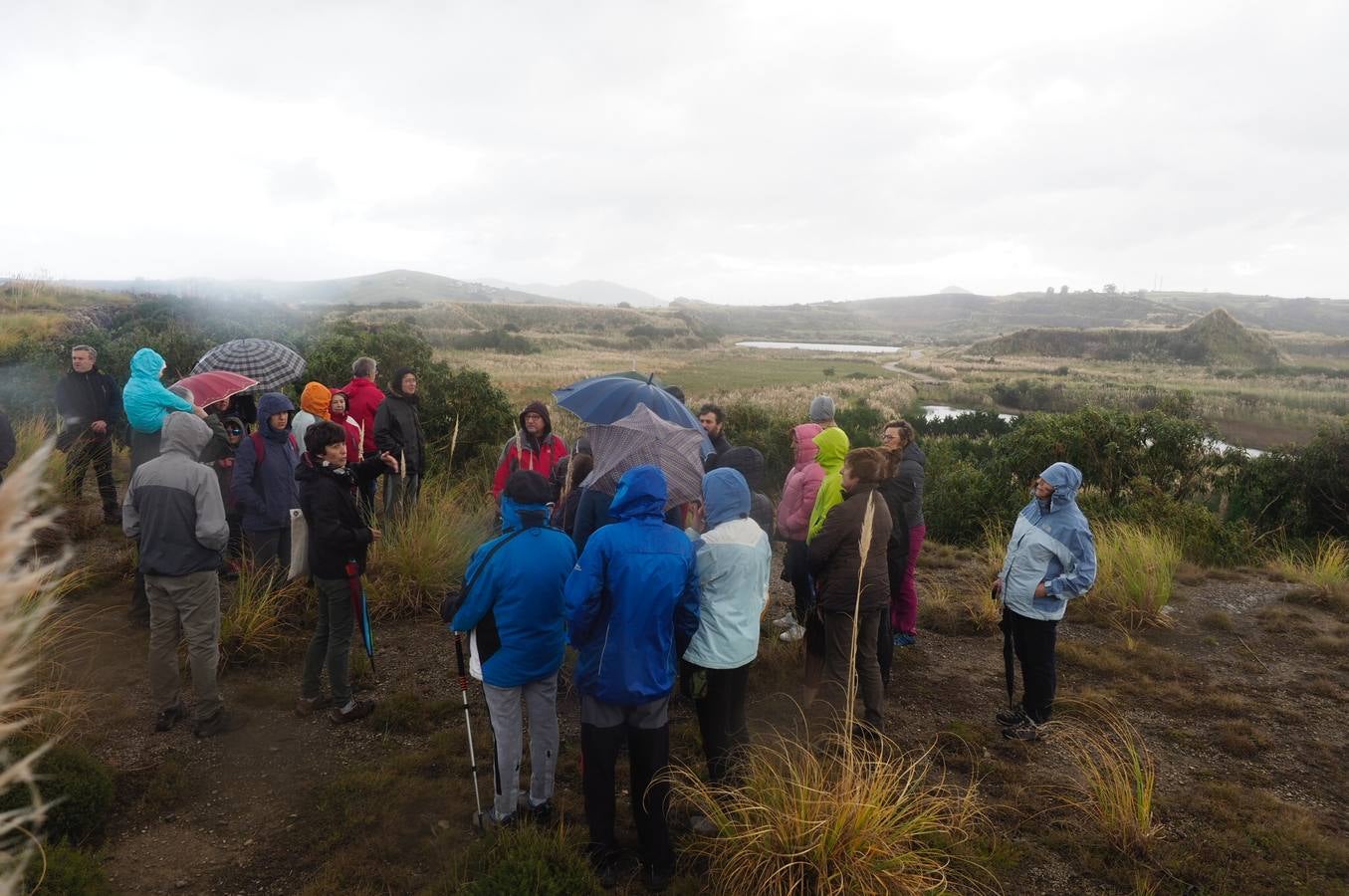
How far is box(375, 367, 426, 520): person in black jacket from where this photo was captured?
25.1 feet

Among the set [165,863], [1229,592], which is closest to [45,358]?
[165,863]

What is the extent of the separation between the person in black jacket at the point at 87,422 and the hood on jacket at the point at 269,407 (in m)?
3.22

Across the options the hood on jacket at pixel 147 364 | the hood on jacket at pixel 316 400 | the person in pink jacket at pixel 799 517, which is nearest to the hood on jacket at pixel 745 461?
the person in pink jacket at pixel 799 517

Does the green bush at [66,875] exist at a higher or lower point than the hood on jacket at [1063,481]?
A: lower

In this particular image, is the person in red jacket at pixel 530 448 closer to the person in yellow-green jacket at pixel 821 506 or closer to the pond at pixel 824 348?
the person in yellow-green jacket at pixel 821 506

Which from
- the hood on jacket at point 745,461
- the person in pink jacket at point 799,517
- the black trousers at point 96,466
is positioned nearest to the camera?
the person in pink jacket at point 799,517

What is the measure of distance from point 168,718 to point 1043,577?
5850 mm

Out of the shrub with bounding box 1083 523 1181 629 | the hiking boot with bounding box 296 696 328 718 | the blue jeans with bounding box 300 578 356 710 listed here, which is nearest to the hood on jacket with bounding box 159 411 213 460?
the blue jeans with bounding box 300 578 356 710

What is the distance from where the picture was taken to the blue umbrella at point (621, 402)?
580cm

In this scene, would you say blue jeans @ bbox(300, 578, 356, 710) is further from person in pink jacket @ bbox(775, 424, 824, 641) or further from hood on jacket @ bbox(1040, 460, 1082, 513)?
hood on jacket @ bbox(1040, 460, 1082, 513)

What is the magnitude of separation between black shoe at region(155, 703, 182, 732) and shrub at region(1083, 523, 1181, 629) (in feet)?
26.8

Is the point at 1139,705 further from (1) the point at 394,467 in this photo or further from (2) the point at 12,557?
(2) the point at 12,557

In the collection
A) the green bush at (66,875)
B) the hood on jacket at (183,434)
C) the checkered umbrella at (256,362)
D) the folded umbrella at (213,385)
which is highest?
the checkered umbrella at (256,362)

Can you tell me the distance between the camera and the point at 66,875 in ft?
10.8
